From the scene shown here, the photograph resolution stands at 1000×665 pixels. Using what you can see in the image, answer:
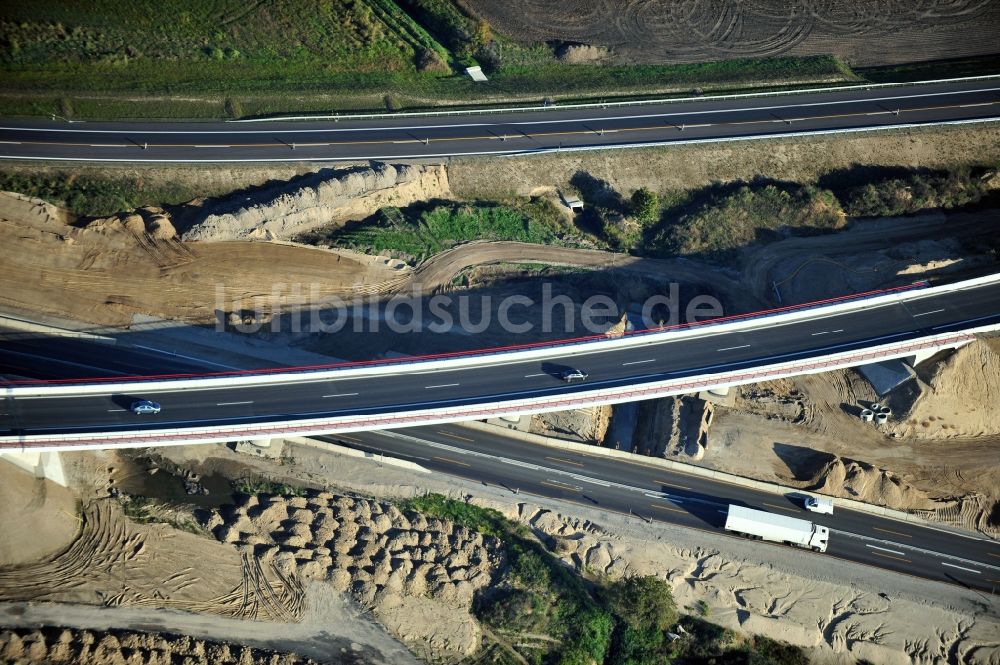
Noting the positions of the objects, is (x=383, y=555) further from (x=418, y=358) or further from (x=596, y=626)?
(x=596, y=626)

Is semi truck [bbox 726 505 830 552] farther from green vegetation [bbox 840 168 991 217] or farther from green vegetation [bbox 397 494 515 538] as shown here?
A: green vegetation [bbox 840 168 991 217]

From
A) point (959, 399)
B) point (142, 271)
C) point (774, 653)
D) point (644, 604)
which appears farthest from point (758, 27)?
point (142, 271)

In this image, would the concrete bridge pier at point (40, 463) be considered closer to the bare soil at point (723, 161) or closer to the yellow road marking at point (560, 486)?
the yellow road marking at point (560, 486)

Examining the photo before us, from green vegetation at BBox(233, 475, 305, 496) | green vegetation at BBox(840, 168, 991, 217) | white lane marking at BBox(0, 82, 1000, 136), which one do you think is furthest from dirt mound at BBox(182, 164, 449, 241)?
green vegetation at BBox(840, 168, 991, 217)

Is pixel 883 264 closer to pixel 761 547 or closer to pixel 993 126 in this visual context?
pixel 993 126

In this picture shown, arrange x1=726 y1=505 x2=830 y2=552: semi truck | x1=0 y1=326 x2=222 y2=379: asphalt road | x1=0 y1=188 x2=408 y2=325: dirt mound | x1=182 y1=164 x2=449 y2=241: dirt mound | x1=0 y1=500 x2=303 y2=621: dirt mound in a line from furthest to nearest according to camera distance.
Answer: x1=182 y1=164 x2=449 y2=241: dirt mound < x1=0 y1=188 x2=408 y2=325: dirt mound < x1=0 y1=326 x2=222 y2=379: asphalt road < x1=726 y1=505 x2=830 y2=552: semi truck < x1=0 y1=500 x2=303 y2=621: dirt mound

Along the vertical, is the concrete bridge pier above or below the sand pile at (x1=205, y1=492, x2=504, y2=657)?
above

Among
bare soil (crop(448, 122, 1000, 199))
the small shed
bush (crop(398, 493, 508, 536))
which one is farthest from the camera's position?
the small shed

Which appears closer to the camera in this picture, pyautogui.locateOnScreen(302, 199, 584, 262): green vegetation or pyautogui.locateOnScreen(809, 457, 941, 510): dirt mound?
pyautogui.locateOnScreen(809, 457, 941, 510): dirt mound
